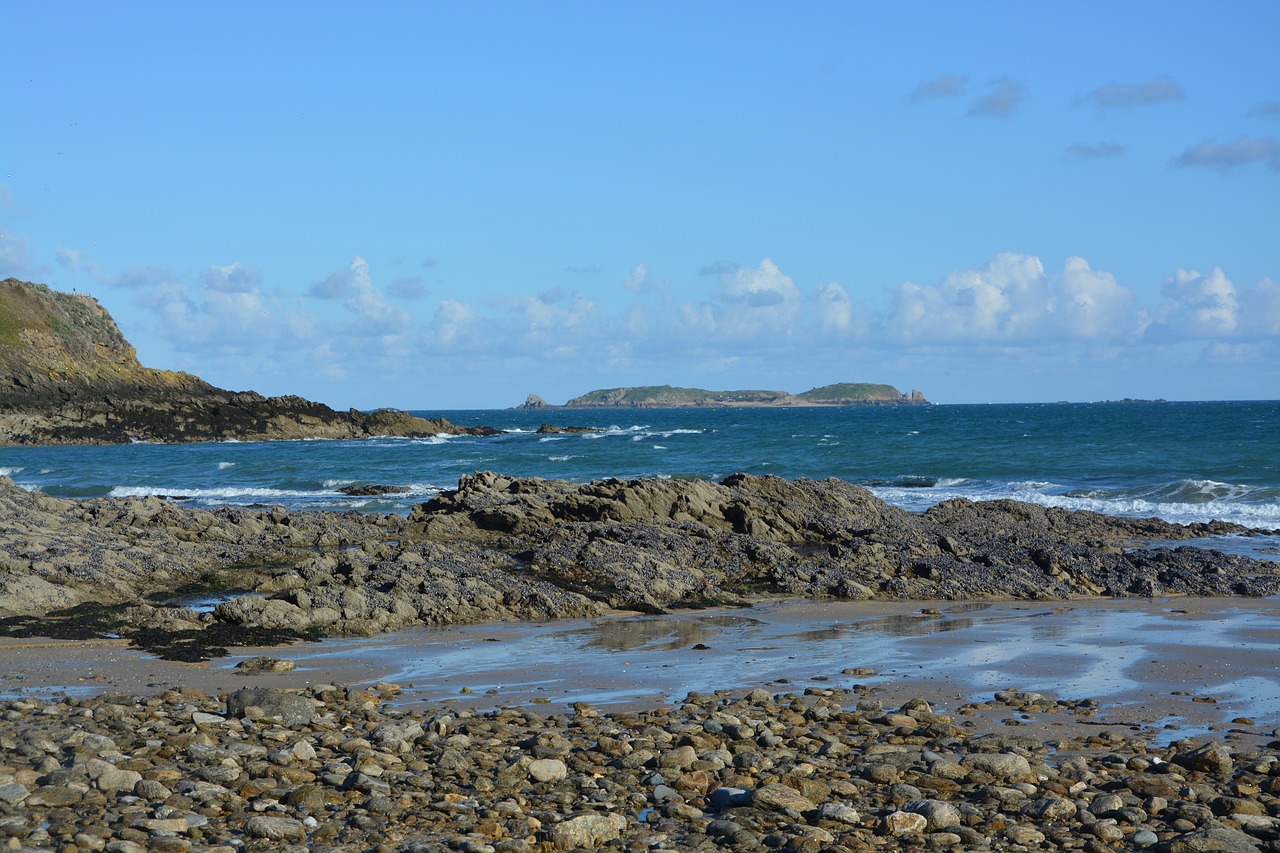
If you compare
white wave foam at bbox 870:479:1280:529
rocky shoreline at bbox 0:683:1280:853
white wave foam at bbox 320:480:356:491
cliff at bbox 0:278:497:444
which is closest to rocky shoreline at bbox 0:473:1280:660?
rocky shoreline at bbox 0:683:1280:853

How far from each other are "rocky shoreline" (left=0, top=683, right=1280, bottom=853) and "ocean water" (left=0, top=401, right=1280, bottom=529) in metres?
20.2

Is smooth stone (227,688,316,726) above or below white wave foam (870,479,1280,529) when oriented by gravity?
above

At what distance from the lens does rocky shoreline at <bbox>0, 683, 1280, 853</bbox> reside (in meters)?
5.05

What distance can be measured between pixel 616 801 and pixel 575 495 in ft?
48.0

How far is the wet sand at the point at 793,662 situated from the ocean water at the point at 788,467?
15.6m

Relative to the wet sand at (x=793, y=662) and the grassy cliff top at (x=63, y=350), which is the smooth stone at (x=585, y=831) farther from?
the grassy cliff top at (x=63, y=350)

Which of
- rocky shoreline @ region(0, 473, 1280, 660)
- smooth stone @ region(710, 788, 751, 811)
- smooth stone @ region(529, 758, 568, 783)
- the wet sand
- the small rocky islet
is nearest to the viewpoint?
the small rocky islet

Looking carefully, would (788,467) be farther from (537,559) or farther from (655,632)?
(655,632)

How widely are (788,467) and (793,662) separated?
34234 millimetres

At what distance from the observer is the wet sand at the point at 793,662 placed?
26.6 feet

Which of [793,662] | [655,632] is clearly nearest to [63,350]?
[655,632]

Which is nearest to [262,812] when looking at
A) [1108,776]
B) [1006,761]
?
[1006,761]

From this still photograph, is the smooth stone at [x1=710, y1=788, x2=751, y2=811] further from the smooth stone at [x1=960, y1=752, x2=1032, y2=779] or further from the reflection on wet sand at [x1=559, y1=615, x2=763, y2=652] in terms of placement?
the reflection on wet sand at [x1=559, y1=615, x2=763, y2=652]

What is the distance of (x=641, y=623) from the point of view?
1206cm
